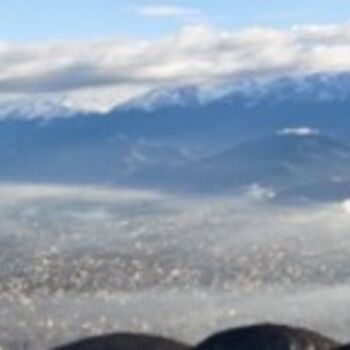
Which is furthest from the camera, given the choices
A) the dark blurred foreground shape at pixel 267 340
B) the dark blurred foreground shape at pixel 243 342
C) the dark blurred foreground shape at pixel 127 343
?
the dark blurred foreground shape at pixel 127 343

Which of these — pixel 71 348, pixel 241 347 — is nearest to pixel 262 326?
pixel 241 347

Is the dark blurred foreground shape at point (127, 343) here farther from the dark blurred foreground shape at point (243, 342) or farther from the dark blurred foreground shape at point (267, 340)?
the dark blurred foreground shape at point (267, 340)

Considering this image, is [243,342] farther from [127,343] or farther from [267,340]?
[127,343]

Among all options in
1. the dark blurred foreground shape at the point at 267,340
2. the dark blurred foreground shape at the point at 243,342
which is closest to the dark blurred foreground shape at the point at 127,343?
the dark blurred foreground shape at the point at 243,342

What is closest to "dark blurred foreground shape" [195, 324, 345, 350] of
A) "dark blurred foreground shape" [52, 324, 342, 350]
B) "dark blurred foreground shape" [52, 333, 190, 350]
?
"dark blurred foreground shape" [52, 324, 342, 350]

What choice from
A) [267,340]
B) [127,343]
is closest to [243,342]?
[267,340]

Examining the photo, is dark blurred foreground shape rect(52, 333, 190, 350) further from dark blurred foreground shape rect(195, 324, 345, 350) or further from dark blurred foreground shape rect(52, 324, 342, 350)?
dark blurred foreground shape rect(195, 324, 345, 350)

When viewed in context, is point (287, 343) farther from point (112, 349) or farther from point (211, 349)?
point (112, 349)
